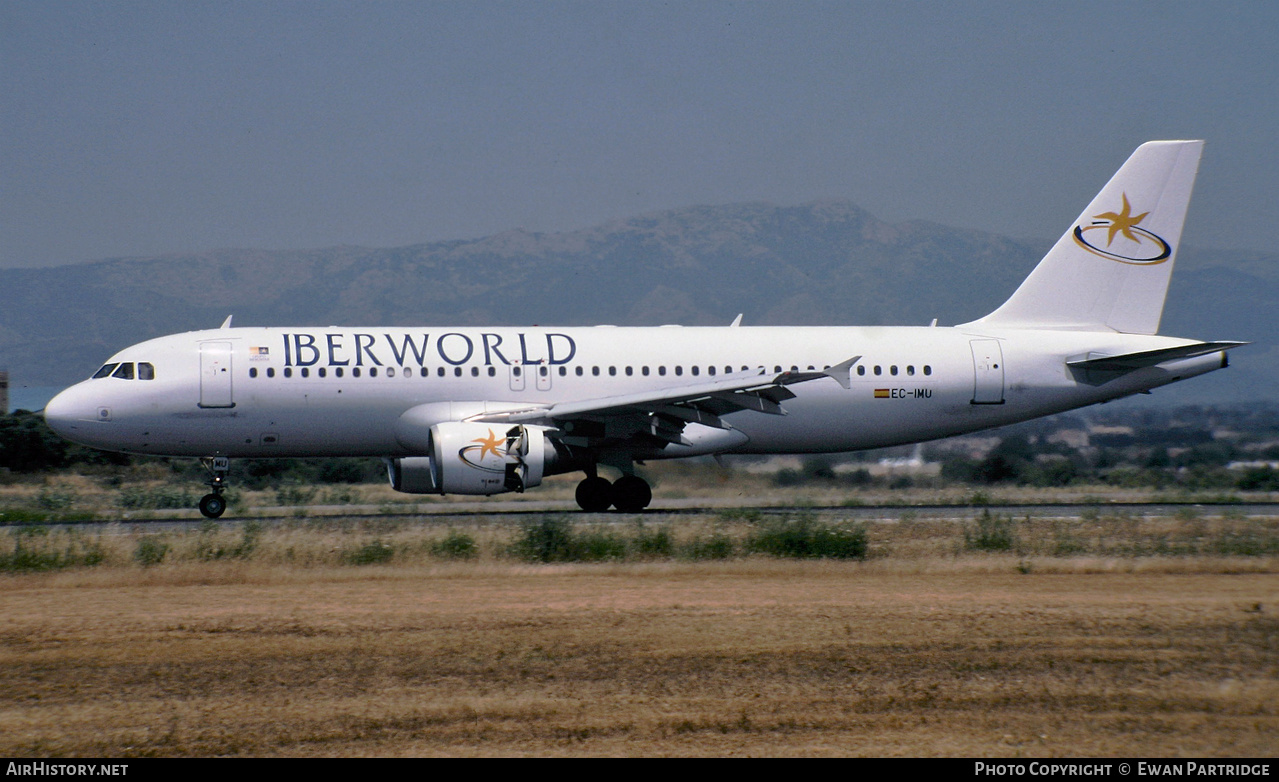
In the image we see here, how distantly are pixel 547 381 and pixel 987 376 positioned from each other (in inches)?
338

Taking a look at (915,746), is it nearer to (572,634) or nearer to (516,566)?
(572,634)

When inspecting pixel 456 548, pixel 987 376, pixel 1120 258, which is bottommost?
pixel 456 548

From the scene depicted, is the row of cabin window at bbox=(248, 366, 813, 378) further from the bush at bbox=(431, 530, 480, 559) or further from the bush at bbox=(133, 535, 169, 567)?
the bush at bbox=(431, 530, 480, 559)

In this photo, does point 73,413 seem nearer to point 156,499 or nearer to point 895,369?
→ point 156,499

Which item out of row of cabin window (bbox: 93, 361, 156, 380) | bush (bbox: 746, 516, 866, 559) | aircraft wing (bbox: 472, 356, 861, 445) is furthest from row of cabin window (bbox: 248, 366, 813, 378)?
bush (bbox: 746, 516, 866, 559)

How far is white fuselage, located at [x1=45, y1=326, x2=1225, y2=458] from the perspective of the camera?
888 inches

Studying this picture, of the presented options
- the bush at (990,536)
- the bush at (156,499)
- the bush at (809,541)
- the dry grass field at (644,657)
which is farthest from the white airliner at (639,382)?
the dry grass field at (644,657)

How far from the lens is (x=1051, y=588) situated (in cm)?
1405

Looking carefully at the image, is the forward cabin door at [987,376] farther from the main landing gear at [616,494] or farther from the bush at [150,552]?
the bush at [150,552]

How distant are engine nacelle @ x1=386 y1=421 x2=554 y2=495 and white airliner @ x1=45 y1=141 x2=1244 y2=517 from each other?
3 cm

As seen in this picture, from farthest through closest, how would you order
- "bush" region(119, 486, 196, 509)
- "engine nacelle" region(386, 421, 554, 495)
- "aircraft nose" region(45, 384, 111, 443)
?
"bush" region(119, 486, 196, 509), "aircraft nose" region(45, 384, 111, 443), "engine nacelle" region(386, 421, 554, 495)

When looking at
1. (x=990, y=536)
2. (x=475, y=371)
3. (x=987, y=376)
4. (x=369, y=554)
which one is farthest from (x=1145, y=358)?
(x=369, y=554)

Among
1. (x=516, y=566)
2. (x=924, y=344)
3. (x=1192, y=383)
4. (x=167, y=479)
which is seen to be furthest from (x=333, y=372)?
(x=1192, y=383)

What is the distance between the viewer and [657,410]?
858 inches
